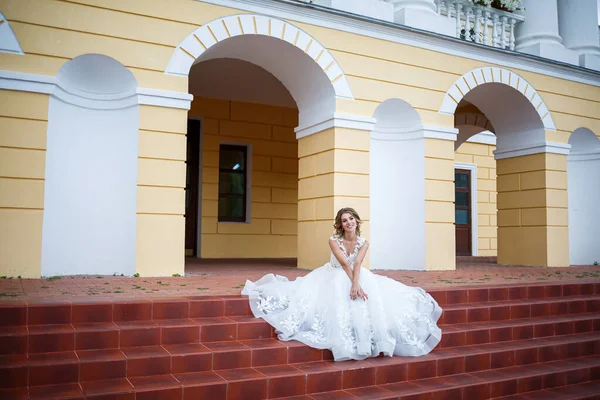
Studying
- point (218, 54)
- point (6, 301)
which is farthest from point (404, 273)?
point (6, 301)

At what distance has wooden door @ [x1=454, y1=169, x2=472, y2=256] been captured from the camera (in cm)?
1537

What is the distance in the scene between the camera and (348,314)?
4406 millimetres

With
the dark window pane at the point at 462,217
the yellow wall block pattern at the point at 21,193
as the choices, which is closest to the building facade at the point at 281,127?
the yellow wall block pattern at the point at 21,193

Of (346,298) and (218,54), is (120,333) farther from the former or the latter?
(218,54)

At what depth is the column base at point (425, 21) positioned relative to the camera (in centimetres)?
868

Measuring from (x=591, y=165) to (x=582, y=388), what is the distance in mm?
7666

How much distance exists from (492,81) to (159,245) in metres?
6.51

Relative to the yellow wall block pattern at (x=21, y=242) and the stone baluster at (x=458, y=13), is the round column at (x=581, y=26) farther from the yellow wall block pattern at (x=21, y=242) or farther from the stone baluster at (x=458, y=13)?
the yellow wall block pattern at (x=21, y=242)

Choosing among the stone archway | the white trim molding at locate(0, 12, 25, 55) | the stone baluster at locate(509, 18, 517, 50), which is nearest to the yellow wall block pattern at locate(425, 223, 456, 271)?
the stone archway

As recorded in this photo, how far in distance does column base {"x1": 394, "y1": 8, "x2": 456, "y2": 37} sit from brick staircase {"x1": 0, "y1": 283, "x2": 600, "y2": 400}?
17.1ft

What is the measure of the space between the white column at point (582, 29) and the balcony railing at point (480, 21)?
1.54 m

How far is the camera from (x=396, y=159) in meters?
9.03

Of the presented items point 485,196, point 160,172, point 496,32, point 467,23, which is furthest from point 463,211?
point 160,172

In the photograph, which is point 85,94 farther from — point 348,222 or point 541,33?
point 541,33
